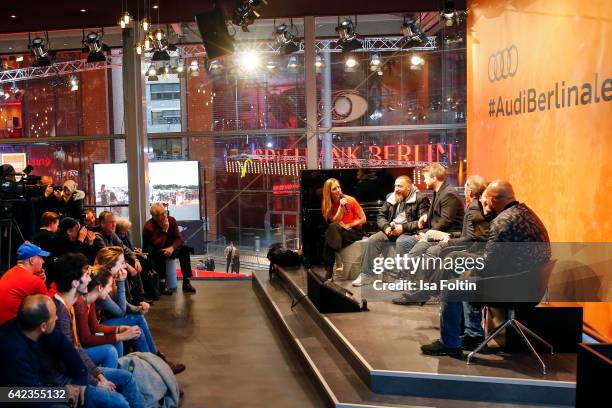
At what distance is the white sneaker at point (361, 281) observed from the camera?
624cm

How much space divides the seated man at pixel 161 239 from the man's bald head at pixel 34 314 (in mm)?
5057

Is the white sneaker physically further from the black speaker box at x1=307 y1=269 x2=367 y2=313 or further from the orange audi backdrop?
the orange audi backdrop

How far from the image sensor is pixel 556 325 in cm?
446

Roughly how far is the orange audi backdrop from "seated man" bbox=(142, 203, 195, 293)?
A: 3.71 meters

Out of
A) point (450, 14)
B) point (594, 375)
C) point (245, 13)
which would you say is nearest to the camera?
point (594, 375)

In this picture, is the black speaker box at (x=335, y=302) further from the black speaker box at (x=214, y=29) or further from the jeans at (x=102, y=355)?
the black speaker box at (x=214, y=29)

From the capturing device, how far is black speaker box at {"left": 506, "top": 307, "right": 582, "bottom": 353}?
14.6ft

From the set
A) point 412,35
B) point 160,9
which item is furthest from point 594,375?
point 160,9

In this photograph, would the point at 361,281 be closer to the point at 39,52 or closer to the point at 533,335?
the point at 533,335

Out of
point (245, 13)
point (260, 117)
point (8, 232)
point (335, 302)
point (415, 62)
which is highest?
point (245, 13)

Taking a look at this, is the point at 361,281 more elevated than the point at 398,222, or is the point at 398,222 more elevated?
the point at 398,222

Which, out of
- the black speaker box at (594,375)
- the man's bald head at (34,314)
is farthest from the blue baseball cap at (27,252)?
the black speaker box at (594,375)

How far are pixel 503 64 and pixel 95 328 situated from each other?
445cm

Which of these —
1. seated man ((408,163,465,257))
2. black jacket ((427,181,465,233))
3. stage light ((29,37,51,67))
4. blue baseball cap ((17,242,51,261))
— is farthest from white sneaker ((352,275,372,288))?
stage light ((29,37,51,67))
